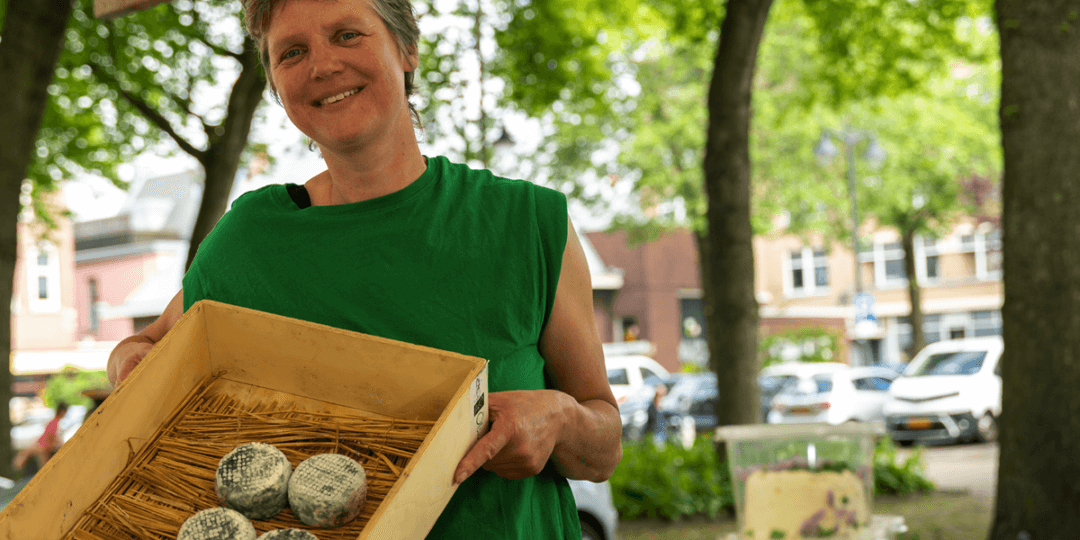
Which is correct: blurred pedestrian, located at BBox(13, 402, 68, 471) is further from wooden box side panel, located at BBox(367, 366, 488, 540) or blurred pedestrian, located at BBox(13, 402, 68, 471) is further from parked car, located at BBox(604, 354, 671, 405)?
wooden box side panel, located at BBox(367, 366, 488, 540)

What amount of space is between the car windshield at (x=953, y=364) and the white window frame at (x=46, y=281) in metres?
27.0

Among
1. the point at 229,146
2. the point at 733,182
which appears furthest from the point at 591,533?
the point at 229,146

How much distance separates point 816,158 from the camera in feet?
76.3

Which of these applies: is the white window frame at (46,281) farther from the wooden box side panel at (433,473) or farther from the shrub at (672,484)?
the wooden box side panel at (433,473)

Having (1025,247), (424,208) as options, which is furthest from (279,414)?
(1025,247)

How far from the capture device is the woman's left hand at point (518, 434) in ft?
4.33

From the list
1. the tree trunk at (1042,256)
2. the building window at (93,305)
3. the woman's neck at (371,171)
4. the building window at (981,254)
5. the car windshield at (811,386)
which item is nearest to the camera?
the woman's neck at (371,171)

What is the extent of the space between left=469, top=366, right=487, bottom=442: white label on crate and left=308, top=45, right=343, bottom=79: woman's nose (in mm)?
593

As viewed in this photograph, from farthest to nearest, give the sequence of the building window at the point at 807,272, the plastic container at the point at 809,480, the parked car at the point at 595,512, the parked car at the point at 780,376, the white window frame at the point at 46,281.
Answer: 1. the building window at the point at 807,272
2. the white window frame at the point at 46,281
3. the parked car at the point at 780,376
4. the parked car at the point at 595,512
5. the plastic container at the point at 809,480

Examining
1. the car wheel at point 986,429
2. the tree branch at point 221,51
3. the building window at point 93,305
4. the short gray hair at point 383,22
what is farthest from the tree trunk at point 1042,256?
the building window at point 93,305

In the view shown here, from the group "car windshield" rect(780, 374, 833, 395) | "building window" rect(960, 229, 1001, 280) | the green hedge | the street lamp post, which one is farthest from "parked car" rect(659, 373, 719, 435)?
"building window" rect(960, 229, 1001, 280)

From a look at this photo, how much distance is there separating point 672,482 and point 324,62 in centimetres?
838

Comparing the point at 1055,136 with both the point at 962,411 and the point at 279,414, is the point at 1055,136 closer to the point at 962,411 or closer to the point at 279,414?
the point at 279,414

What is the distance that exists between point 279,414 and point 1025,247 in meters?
5.07
